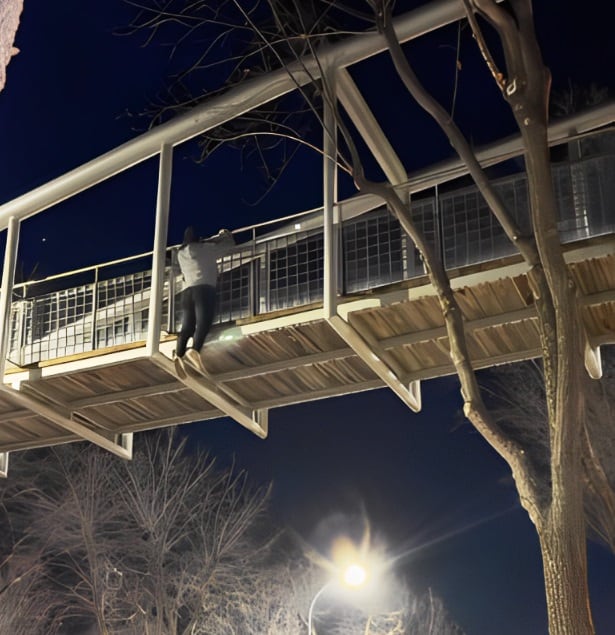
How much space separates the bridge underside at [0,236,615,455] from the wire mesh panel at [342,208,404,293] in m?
0.39

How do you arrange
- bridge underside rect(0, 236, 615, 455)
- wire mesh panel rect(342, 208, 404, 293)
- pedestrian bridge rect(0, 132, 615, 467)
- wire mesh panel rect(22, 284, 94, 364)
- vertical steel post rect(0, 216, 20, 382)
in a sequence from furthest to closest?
1. wire mesh panel rect(22, 284, 94, 364)
2. vertical steel post rect(0, 216, 20, 382)
3. wire mesh panel rect(342, 208, 404, 293)
4. bridge underside rect(0, 236, 615, 455)
5. pedestrian bridge rect(0, 132, 615, 467)

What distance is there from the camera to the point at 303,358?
11758 mm

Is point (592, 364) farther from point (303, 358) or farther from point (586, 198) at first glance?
point (303, 358)

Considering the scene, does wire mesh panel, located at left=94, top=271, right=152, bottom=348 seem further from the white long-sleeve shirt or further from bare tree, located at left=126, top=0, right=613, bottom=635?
bare tree, located at left=126, top=0, right=613, bottom=635

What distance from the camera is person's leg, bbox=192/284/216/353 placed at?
11523 mm

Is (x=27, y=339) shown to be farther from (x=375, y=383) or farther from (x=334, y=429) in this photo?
(x=334, y=429)

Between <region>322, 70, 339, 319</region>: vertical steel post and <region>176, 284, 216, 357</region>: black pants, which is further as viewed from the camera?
<region>176, 284, 216, 357</region>: black pants

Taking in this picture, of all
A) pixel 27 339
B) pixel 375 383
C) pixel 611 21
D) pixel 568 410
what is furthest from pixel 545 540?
pixel 611 21

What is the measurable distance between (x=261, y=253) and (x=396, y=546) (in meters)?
21.8

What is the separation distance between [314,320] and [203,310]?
1368mm

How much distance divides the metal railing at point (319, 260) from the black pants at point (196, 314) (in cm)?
42

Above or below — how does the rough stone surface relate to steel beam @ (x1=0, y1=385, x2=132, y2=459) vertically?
above

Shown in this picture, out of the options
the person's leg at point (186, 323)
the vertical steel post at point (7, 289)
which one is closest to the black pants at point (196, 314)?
the person's leg at point (186, 323)

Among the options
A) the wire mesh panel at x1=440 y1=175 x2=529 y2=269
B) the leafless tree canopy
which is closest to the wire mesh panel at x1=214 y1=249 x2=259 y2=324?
the wire mesh panel at x1=440 y1=175 x2=529 y2=269
